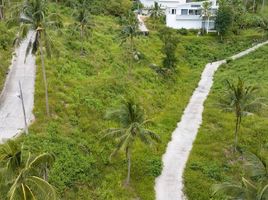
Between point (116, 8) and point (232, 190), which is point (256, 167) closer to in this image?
point (232, 190)

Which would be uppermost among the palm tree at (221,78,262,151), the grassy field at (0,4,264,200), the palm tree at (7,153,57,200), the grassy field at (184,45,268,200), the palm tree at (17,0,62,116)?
the palm tree at (17,0,62,116)

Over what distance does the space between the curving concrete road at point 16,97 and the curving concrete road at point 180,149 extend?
14003 mm

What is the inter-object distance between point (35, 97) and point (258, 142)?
24887mm

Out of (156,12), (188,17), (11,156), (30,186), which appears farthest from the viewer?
(156,12)

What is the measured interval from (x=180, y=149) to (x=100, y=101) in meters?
10.9

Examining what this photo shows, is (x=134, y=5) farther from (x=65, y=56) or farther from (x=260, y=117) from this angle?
(x=260, y=117)

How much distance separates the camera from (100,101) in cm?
4412

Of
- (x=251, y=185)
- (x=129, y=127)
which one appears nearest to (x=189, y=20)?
(x=129, y=127)

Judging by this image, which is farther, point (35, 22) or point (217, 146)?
point (217, 146)

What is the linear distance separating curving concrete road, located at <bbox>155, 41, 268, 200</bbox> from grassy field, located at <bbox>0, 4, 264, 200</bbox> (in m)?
0.74

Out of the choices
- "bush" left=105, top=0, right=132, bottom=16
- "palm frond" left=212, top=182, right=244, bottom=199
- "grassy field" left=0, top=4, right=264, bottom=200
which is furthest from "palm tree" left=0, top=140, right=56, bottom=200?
→ "bush" left=105, top=0, right=132, bottom=16

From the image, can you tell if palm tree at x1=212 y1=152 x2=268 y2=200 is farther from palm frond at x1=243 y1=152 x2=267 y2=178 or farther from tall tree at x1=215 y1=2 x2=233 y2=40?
tall tree at x1=215 y1=2 x2=233 y2=40

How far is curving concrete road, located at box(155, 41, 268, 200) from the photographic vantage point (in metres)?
32.9

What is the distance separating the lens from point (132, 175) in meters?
34.4
